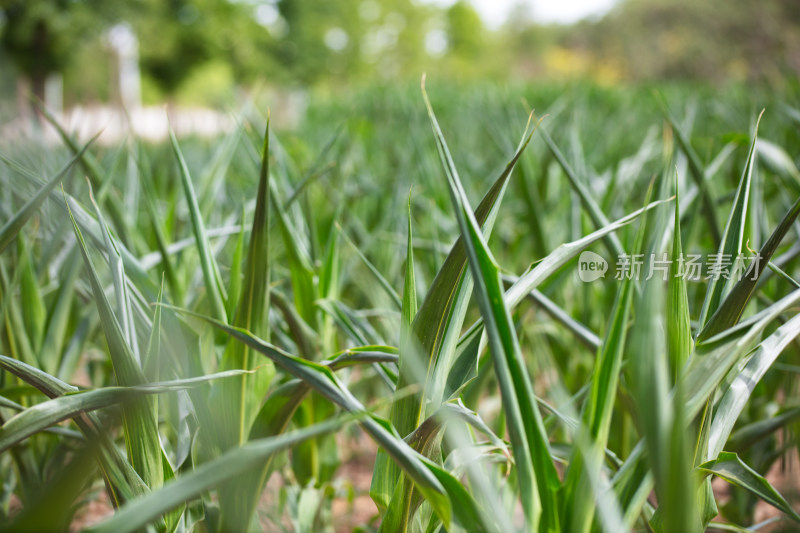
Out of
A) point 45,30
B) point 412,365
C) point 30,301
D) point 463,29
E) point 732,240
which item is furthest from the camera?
point 463,29

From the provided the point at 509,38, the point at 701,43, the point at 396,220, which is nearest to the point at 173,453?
the point at 396,220

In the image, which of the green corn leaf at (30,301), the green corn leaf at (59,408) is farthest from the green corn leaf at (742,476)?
the green corn leaf at (30,301)

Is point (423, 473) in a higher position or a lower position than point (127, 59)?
lower

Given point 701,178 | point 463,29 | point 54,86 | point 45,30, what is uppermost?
point 463,29

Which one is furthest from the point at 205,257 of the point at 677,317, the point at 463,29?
the point at 463,29

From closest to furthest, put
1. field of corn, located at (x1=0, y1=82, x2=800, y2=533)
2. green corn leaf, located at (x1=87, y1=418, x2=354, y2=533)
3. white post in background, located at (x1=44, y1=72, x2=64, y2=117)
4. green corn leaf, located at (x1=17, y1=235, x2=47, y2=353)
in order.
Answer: green corn leaf, located at (x1=87, y1=418, x2=354, y2=533) → field of corn, located at (x1=0, y1=82, x2=800, y2=533) → green corn leaf, located at (x1=17, y1=235, x2=47, y2=353) → white post in background, located at (x1=44, y1=72, x2=64, y2=117)

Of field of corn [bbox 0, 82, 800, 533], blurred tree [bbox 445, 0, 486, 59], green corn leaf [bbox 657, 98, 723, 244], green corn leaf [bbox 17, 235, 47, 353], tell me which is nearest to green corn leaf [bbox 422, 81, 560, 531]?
field of corn [bbox 0, 82, 800, 533]

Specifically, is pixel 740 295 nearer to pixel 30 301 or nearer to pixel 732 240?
pixel 732 240

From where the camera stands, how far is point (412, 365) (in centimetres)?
47

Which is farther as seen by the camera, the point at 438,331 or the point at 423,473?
the point at 438,331

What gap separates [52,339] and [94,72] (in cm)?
1536

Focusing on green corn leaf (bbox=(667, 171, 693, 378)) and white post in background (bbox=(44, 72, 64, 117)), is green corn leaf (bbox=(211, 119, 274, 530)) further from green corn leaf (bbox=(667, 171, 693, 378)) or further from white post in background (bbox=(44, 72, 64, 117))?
white post in background (bbox=(44, 72, 64, 117))

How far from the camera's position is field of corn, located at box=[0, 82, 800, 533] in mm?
433

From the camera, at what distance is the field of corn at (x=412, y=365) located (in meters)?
0.43
